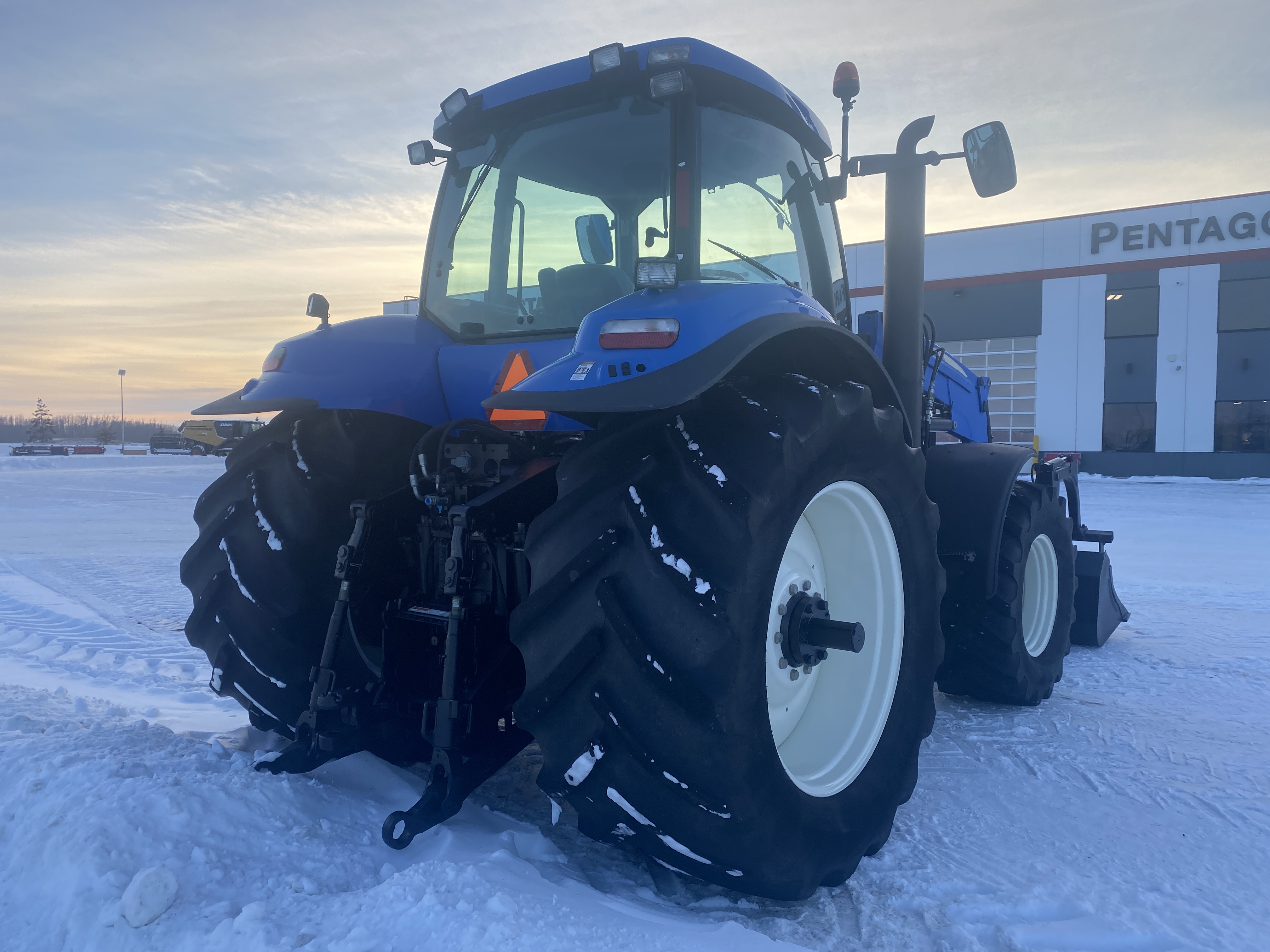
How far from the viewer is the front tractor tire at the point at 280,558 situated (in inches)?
100

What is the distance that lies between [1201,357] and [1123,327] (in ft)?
7.16

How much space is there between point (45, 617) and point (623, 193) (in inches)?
187

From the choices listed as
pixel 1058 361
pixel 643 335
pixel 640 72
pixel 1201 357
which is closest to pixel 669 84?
pixel 640 72

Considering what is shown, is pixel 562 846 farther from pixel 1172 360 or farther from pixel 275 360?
pixel 1172 360

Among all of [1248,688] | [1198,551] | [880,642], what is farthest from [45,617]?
[1198,551]

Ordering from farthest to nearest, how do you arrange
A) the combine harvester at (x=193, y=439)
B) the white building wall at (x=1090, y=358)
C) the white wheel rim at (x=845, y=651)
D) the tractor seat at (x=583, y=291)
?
the combine harvester at (x=193, y=439) → the white building wall at (x=1090, y=358) → the tractor seat at (x=583, y=291) → the white wheel rim at (x=845, y=651)

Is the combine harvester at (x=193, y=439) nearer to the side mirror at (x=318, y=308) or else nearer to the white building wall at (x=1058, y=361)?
the white building wall at (x=1058, y=361)

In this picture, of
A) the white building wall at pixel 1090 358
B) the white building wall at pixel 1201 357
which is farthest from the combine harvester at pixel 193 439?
the white building wall at pixel 1201 357

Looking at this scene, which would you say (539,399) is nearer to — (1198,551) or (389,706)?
(389,706)

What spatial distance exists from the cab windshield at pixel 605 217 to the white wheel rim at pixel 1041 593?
2.08m

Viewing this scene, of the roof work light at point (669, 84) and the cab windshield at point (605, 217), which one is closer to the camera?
the roof work light at point (669, 84)

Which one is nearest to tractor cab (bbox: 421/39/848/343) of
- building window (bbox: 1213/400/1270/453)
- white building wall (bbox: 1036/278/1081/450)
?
white building wall (bbox: 1036/278/1081/450)

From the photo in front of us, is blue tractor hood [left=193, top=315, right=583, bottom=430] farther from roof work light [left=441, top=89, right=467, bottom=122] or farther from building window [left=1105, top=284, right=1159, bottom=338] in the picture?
building window [left=1105, top=284, right=1159, bottom=338]

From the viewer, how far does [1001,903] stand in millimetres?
2109
